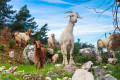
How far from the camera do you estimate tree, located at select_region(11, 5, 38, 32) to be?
1770 centimetres

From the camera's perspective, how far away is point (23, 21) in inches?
728

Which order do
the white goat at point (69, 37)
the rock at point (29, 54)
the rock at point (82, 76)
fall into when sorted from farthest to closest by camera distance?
the rock at point (29, 54) → the white goat at point (69, 37) → the rock at point (82, 76)

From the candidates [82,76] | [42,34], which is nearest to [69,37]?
[82,76]

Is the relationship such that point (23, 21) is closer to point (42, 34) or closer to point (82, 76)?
point (42, 34)

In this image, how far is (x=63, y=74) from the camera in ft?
16.4

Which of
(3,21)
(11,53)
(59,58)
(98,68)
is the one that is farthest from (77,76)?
(3,21)

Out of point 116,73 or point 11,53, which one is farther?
point 11,53

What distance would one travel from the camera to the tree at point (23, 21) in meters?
17.7

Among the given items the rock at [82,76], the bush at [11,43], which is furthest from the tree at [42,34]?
the rock at [82,76]

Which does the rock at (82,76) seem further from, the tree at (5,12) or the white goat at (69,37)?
the tree at (5,12)

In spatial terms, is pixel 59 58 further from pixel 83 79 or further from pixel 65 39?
pixel 83 79

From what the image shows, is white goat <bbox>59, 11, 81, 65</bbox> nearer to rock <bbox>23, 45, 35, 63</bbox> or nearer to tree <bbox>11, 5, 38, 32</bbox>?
rock <bbox>23, 45, 35, 63</bbox>

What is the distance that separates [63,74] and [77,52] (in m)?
6.01

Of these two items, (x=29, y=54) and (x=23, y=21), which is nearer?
(x=29, y=54)
